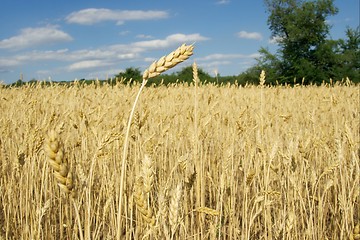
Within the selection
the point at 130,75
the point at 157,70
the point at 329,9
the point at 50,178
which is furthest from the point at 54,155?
the point at 329,9

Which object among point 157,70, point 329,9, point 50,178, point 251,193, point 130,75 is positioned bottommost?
point 251,193

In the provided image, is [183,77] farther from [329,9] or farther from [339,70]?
[329,9]

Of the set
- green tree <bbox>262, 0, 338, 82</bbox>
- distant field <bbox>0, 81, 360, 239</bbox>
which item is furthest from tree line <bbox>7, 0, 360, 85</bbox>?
distant field <bbox>0, 81, 360, 239</bbox>

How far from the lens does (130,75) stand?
63.6ft

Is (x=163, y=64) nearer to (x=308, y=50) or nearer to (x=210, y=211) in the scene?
(x=210, y=211)

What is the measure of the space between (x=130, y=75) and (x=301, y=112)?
1472 centimetres

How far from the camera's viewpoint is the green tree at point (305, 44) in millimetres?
24984

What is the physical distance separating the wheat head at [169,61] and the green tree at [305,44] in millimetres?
25020

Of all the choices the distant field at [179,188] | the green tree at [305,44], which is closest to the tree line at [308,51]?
the green tree at [305,44]

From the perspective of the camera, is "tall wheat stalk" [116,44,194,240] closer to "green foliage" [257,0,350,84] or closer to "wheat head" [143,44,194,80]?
"wheat head" [143,44,194,80]

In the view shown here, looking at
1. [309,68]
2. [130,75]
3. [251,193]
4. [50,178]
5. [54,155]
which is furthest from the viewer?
[309,68]

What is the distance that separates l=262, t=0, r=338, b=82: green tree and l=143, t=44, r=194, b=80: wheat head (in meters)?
25.0

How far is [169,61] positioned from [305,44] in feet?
91.5

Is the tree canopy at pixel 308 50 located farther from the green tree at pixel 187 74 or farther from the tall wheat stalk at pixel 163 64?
the tall wheat stalk at pixel 163 64
